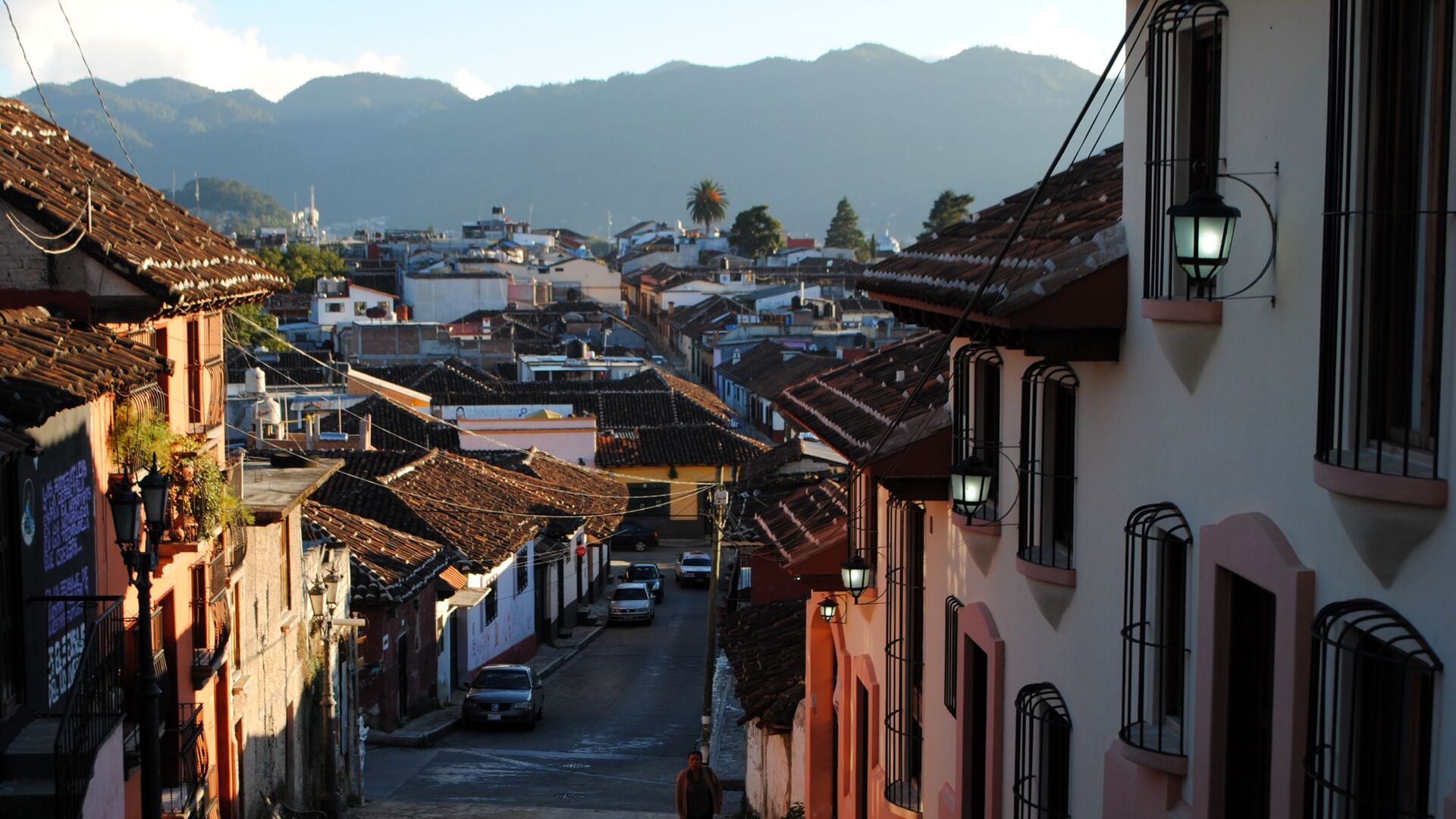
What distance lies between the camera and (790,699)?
67.2ft

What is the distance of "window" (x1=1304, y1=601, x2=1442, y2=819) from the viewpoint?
15.9 ft

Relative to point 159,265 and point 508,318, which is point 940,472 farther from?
point 508,318

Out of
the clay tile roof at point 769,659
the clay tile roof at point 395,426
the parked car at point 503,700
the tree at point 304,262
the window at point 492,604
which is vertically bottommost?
the parked car at point 503,700

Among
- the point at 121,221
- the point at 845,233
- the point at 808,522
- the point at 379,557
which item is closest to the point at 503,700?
the point at 379,557

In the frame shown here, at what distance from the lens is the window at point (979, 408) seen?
10422 mm

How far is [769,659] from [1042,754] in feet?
41.4

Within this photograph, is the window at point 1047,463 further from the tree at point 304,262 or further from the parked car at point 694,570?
the tree at point 304,262

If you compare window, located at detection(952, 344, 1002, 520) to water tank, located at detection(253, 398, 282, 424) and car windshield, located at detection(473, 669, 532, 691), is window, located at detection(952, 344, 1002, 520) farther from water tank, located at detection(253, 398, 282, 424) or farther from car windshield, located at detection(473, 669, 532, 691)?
car windshield, located at detection(473, 669, 532, 691)

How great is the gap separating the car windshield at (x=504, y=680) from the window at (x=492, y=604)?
3933 millimetres

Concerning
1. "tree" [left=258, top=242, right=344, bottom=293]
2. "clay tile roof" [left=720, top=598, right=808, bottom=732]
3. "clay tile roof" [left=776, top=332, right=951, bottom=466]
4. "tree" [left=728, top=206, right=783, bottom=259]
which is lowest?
"clay tile roof" [left=720, top=598, right=808, bottom=732]

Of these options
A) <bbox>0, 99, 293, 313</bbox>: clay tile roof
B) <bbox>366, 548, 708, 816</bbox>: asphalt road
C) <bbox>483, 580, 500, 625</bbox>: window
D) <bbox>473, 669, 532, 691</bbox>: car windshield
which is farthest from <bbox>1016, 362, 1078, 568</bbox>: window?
<bbox>483, 580, 500, 625</bbox>: window

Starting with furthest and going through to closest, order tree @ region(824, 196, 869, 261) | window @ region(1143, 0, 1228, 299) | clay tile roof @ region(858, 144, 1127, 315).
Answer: tree @ region(824, 196, 869, 261)
clay tile roof @ region(858, 144, 1127, 315)
window @ region(1143, 0, 1228, 299)

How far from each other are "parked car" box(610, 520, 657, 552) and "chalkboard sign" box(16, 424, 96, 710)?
46408 millimetres

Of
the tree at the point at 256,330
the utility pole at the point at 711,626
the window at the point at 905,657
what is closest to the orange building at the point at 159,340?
the window at the point at 905,657
